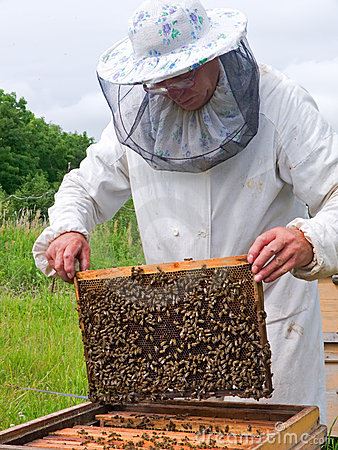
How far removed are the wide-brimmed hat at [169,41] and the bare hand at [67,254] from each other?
60 centimetres

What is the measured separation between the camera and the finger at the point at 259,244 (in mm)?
2355

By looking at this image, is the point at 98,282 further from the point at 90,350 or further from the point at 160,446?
the point at 160,446

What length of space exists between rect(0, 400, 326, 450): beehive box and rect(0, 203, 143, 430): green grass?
197 centimetres

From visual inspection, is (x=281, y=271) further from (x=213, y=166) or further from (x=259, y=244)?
(x=213, y=166)

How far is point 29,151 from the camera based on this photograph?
35.1 m

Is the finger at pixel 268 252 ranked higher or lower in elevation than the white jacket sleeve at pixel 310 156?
lower

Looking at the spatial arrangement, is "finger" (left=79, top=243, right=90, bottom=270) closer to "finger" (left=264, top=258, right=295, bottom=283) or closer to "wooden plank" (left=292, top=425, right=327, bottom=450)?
"finger" (left=264, top=258, right=295, bottom=283)

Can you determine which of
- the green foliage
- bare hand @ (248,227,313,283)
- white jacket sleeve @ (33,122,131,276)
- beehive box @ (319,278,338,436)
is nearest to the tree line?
the green foliage

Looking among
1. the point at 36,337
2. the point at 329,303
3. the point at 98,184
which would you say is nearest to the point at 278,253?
the point at 98,184

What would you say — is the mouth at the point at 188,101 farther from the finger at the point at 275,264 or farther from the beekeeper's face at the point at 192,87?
the finger at the point at 275,264

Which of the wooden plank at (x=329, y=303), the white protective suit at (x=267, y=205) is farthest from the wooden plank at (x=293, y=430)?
the wooden plank at (x=329, y=303)

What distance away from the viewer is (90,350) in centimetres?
265

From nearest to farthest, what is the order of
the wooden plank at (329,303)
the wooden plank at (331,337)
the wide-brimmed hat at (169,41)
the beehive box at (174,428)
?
the beehive box at (174,428) → the wide-brimmed hat at (169,41) → the wooden plank at (329,303) → the wooden plank at (331,337)

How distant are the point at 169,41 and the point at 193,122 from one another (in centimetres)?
34
